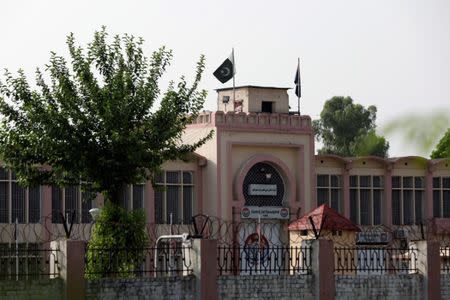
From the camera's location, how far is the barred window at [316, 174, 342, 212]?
56656mm

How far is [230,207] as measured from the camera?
174ft

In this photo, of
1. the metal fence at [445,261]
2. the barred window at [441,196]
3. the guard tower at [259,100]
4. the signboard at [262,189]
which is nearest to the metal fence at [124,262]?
the metal fence at [445,261]

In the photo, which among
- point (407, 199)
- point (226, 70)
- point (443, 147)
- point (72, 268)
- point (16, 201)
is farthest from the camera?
point (443, 147)

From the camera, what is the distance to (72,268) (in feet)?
98.5

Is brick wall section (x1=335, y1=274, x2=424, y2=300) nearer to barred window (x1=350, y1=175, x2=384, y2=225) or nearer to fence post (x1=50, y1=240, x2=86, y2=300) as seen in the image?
fence post (x1=50, y1=240, x2=86, y2=300)

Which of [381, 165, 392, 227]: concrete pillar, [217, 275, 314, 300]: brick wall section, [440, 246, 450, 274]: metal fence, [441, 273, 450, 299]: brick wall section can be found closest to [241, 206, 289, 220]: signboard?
[381, 165, 392, 227]: concrete pillar

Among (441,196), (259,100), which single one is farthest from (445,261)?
(441,196)

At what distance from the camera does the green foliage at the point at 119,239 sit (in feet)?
107

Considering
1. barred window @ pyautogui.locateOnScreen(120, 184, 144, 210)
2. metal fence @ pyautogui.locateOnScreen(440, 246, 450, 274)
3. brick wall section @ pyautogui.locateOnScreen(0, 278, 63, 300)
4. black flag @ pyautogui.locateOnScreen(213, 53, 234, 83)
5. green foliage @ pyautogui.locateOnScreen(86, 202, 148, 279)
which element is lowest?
brick wall section @ pyautogui.locateOnScreen(0, 278, 63, 300)

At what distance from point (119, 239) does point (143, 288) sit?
4.14 m

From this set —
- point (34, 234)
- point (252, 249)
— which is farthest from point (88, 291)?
point (34, 234)

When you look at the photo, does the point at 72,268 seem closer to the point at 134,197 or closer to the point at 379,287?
the point at 379,287

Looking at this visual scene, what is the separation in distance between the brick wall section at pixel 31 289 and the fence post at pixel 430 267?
1015 centimetres

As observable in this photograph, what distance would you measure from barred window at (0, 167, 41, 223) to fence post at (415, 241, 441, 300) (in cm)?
1676
